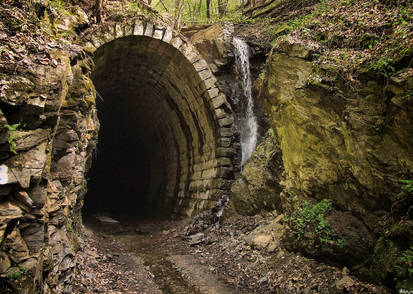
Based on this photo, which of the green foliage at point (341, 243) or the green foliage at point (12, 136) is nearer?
the green foliage at point (12, 136)

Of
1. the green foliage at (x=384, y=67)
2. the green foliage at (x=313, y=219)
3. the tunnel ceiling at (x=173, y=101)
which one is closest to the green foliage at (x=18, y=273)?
the green foliage at (x=313, y=219)

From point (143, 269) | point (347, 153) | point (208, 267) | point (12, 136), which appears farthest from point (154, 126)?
point (12, 136)

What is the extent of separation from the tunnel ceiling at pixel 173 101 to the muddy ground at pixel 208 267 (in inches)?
88.9

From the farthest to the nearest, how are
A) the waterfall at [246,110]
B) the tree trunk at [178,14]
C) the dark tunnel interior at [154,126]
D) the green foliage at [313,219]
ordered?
the tree trunk at [178,14]
the waterfall at [246,110]
the dark tunnel interior at [154,126]
the green foliage at [313,219]

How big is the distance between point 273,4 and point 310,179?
12.2 m

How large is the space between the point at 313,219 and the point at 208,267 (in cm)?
264

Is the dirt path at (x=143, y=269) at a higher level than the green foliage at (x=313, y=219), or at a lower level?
lower

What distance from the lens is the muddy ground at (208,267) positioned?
4.79 meters

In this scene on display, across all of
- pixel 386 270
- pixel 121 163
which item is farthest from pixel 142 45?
pixel 121 163

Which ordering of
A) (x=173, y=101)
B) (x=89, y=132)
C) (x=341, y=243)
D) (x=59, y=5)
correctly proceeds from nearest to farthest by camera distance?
1. (x=341, y=243)
2. (x=89, y=132)
3. (x=59, y=5)
4. (x=173, y=101)

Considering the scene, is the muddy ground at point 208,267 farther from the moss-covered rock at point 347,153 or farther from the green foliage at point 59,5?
the green foliage at point 59,5

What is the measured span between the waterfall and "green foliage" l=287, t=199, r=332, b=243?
203 inches

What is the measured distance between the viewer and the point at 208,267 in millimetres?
6504

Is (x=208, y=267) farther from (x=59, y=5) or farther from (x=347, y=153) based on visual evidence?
(x=59, y=5)
